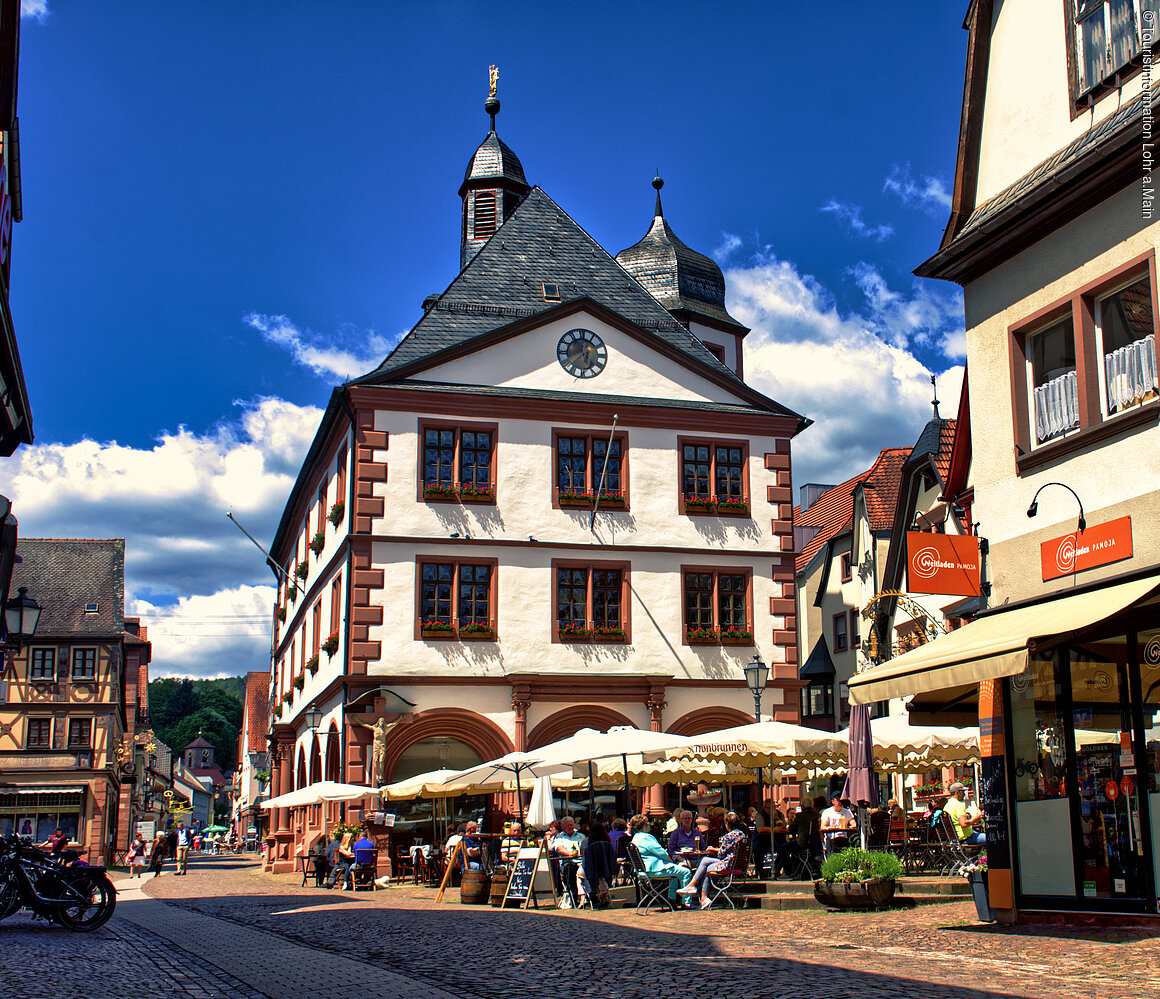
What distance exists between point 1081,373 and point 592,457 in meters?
19.7

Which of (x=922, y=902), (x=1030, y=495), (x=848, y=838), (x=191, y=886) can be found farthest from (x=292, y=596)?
(x=1030, y=495)

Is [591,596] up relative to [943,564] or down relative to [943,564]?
up

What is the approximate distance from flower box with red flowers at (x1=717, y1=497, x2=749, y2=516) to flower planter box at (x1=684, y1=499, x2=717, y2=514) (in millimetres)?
183

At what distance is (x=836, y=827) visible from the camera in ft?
70.4

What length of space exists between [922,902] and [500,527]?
53.4 ft

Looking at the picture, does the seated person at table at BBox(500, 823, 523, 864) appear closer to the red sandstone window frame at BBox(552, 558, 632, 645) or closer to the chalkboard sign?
the red sandstone window frame at BBox(552, 558, 632, 645)

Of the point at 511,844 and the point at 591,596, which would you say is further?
the point at 591,596

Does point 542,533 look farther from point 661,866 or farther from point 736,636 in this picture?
point 661,866

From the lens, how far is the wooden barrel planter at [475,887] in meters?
21.0

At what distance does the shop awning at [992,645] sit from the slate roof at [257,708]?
97.6 metres

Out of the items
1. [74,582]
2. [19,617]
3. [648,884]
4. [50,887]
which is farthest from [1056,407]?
[74,582]

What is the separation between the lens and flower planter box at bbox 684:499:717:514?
109 ft

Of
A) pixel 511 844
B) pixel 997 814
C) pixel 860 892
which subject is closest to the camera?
pixel 997 814

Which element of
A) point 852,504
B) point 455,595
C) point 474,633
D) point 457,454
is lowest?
point 474,633
